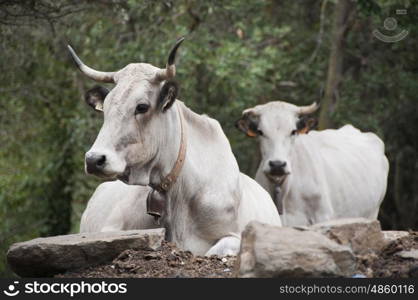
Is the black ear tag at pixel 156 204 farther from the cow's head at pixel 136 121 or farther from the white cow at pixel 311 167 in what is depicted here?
the white cow at pixel 311 167

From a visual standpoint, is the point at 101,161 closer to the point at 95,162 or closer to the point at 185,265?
the point at 95,162

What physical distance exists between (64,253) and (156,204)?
1356 millimetres

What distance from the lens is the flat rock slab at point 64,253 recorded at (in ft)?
18.8

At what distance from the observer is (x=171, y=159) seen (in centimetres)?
698

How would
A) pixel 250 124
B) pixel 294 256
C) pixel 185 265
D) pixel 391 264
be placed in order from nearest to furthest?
pixel 294 256, pixel 391 264, pixel 185 265, pixel 250 124

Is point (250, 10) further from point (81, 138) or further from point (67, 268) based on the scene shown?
point (67, 268)

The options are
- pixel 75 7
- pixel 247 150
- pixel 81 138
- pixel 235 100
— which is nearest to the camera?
pixel 75 7

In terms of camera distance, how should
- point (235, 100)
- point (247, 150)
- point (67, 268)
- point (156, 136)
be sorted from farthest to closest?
point (247, 150) < point (235, 100) < point (156, 136) < point (67, 268)

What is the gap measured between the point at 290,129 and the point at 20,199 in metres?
3.82

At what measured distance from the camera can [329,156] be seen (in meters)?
12.4

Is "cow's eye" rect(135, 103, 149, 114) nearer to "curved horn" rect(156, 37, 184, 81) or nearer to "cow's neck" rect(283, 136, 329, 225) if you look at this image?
"curved horn" rect(156, 37, 184, 81)

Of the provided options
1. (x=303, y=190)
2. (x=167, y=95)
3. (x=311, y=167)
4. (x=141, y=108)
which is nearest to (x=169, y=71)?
(x=167, y=95)

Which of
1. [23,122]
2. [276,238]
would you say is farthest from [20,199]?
[276,238]

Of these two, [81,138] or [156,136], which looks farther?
[81,138]
